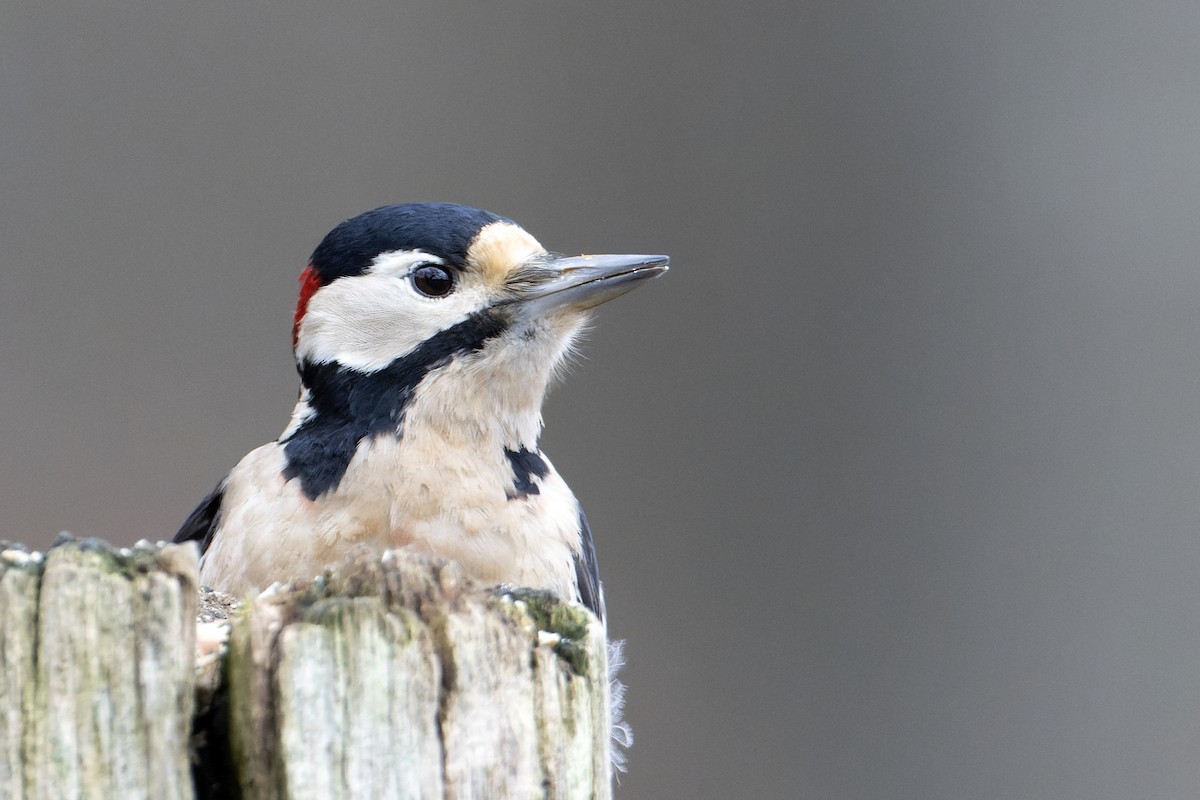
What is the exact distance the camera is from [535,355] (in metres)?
2.51

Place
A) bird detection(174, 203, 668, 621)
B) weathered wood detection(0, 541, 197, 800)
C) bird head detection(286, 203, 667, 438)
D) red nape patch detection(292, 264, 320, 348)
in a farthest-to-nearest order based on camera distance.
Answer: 1. red nape patch detection(292, 264, 320, 348)
2. bird head detection(286, 203, 667, 438)
3. bird detection(174, 203, 668, 621)
4. weathered wood detection(0, 541, 197, 800)

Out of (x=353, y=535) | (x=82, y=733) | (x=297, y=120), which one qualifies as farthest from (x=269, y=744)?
(x=297, y=120)

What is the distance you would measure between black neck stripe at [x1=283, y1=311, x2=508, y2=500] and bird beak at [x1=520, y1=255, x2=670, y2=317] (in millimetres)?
79

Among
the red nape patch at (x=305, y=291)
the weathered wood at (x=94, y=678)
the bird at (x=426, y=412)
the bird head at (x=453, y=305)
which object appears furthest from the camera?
the red nape patch at (x=305, y=291)

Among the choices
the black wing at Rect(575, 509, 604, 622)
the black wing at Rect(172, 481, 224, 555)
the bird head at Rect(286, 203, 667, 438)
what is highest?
the bird head at Rect(286, 203, 667, 438)

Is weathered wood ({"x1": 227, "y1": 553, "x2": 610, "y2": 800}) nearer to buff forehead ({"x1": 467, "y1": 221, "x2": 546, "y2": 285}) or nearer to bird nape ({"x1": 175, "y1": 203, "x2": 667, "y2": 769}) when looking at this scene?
bird nape ({"x1": 175, "y1": 203, "x2": 667, "y2": 769})

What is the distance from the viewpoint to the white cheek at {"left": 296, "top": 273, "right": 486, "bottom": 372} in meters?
2.48

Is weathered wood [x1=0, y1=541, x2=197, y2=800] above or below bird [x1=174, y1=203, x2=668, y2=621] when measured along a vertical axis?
below

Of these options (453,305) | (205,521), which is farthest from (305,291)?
(205,521)

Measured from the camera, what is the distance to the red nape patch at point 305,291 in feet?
8.69

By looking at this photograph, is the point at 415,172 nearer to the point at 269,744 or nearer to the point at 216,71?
the point at 216,71

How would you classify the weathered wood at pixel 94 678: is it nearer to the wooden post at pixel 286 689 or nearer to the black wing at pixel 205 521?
the wooden post at pixel 286 689

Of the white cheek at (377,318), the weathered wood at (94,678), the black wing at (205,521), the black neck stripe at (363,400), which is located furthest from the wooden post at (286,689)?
the black wing at (205,521)

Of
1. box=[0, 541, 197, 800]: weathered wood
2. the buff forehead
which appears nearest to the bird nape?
the buff forehead
